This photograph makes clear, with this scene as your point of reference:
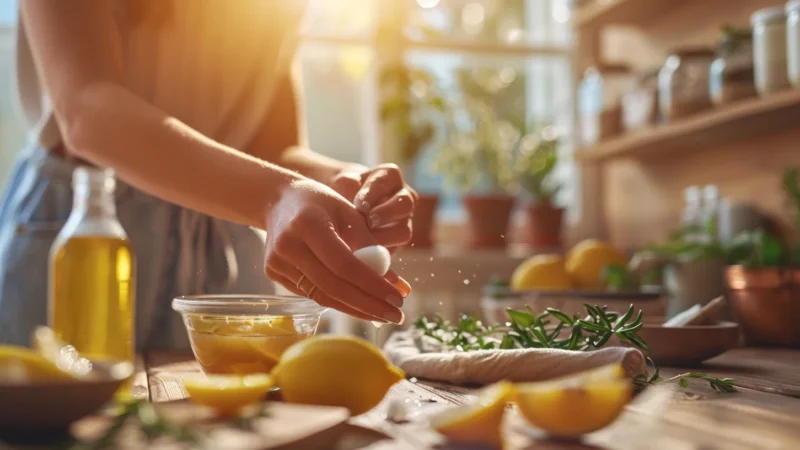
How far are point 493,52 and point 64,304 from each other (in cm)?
252

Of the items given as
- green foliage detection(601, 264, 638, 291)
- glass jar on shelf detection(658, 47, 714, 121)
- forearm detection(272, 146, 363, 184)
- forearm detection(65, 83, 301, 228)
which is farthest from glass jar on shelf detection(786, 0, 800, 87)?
forearm detection(65, 83, 301, 228)

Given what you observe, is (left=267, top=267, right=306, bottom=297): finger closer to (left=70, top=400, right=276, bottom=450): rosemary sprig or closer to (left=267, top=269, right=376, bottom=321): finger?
(left=267, top=269, right=376, bottom=321): finger

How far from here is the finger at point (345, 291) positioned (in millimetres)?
736

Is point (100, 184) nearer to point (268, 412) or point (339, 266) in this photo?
point (339, 266)

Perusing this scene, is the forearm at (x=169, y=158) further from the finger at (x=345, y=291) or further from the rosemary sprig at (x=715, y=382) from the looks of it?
the rosemary sprig at (x=715, y=382)

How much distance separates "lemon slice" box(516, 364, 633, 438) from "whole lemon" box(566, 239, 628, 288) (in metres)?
1.19

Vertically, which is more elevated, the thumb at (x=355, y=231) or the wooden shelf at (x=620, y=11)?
the wooden shelf at (x=620, y=11)

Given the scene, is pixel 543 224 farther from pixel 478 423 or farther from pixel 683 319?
pixel 478 423

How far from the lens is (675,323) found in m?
0.99

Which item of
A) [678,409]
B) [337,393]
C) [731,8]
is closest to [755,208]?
[731,8]

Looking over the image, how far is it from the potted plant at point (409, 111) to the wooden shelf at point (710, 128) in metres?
0.58

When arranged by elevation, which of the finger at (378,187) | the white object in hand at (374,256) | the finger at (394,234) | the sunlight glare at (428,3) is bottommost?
the white object in hand at (374,256)

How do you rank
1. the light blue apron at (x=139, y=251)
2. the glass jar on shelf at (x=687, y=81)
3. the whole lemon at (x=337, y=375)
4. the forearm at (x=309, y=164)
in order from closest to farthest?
the whole lemon at (x=337, y=375)
the forearm at (x=309, y=164)
the light blue apron at (x=139, y=251)
the glass jar on shelf at (x=687, y=81)

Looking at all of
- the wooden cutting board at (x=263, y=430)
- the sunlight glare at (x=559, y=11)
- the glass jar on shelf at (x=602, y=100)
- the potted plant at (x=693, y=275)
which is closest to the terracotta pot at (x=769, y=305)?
the potted plant at (x=693, y=275)
